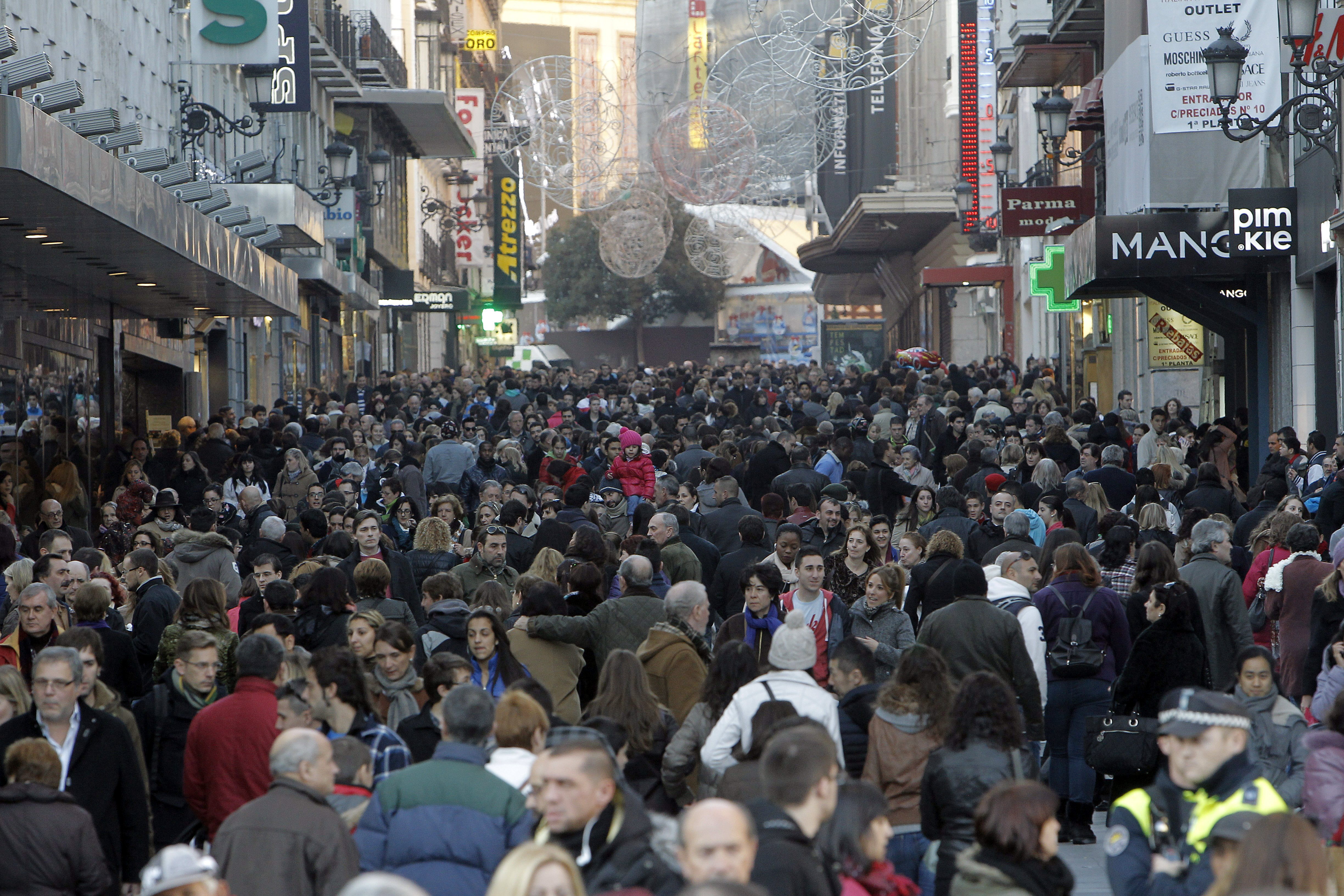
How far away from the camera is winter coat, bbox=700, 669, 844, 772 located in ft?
21.6

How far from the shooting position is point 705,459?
55.6 ft

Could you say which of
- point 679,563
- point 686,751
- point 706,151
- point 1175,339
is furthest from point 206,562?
point 1175,339

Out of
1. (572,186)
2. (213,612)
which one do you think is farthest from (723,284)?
(213,612)

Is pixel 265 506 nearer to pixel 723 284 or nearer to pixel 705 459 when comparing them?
pixel 705 459

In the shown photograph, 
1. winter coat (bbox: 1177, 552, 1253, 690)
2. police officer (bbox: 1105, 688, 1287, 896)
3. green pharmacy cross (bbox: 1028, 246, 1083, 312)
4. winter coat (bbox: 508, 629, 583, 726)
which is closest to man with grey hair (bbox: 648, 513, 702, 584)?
winter coat (bbox: 508, 629, 583, 726)

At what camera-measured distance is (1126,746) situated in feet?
29.1

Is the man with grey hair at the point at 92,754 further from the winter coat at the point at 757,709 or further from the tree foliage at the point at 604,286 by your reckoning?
the tree foliage at the point at 604,286

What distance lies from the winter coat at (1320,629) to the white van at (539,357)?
55619 mm

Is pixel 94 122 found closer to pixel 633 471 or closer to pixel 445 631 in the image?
pixel 633 471

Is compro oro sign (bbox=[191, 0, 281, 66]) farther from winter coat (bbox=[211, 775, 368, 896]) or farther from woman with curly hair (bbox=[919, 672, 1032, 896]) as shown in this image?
winter coat (bbox=[211, 775, 368, 896])

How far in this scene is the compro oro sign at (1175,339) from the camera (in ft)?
90.1

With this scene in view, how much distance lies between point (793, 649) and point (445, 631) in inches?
90.9

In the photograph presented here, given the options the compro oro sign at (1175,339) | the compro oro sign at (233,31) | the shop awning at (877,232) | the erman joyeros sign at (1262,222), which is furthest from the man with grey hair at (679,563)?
the shop awning at (877,232)

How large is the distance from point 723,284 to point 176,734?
93267mm
